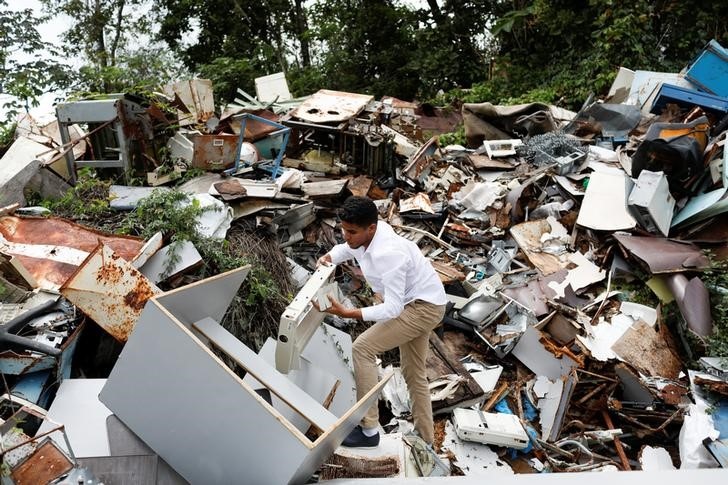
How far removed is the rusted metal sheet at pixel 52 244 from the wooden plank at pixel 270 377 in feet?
4.61

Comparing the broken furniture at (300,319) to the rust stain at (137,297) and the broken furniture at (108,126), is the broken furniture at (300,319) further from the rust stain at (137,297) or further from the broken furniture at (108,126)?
the broken furniture at (108,126)

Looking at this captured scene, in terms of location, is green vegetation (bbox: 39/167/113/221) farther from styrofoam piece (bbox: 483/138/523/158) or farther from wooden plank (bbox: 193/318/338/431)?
styrofoam piece (bbox: 483/138/523/158)

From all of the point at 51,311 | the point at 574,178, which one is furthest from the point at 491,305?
the point at 51,311

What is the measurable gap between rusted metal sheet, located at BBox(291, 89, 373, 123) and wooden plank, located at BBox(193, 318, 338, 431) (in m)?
4.73

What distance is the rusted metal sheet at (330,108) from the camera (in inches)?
278

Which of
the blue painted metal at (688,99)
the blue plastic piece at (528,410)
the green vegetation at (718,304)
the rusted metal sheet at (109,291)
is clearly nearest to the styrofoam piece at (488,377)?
the blue plastic piece at (528,410)

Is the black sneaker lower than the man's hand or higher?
lower

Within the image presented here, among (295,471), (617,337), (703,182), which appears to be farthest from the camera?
(703,182)

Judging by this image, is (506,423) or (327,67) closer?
(506,423)

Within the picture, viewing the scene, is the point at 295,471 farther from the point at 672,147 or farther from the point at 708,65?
the point at 708,65

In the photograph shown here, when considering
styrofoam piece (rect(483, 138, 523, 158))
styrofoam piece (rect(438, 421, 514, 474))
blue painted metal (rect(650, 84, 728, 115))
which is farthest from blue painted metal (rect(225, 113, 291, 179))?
blue painted metal (rect(650, 84, 728, 115))

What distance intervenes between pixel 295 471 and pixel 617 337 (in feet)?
11.1

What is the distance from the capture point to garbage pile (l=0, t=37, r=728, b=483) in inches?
91.1

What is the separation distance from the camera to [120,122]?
538cm
